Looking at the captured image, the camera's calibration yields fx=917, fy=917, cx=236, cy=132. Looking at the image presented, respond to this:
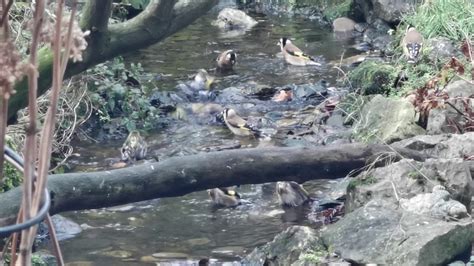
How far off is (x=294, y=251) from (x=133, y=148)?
348 centimetres

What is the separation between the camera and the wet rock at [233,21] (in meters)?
15.5

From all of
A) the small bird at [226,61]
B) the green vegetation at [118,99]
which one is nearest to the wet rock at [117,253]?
the green vegetation at [118,99]

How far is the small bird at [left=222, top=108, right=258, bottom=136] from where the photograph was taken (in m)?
9.42

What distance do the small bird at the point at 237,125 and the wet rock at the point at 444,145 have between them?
2.62 meters

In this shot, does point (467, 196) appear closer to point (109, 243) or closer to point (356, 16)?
point (109, 243)

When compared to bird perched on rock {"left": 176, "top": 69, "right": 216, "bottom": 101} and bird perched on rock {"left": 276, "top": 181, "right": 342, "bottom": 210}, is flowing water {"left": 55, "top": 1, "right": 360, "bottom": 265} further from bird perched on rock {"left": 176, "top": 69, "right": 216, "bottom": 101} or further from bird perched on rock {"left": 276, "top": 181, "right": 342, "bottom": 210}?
bird perched on rock {"left": 176, "top": 69, "right": 216, "bottom": 101}

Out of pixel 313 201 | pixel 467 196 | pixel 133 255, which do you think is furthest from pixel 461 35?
pixel 133 255

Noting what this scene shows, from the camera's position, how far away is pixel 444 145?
6.86 m

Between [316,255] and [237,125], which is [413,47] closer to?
[237,125]

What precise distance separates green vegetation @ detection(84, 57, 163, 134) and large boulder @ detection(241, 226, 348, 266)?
405 centimetres

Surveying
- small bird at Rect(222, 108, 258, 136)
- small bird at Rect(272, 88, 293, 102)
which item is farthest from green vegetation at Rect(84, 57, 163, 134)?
small bird at Rect(272, 88, 293, 102)

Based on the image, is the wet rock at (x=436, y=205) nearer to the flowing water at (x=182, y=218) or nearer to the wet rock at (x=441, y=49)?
the flowing water at (x=182, y=218)

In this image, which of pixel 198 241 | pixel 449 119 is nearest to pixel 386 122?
pixel 449 119

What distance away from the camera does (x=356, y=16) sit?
1546 centimetres
